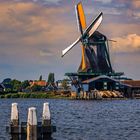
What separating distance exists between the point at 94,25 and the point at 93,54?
24.2 ft

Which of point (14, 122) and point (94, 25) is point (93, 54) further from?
point (14, 122)

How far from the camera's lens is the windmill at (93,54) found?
137 metres

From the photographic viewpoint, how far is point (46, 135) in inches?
1334

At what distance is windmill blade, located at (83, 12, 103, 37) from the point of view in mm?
137875

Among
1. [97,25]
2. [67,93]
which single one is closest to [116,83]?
[97,25]

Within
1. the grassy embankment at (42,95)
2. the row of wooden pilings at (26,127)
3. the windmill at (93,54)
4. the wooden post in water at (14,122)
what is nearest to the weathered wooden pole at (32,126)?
the row of wooden pilings at (26,127)

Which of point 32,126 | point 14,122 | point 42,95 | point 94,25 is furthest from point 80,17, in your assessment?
point 32,126

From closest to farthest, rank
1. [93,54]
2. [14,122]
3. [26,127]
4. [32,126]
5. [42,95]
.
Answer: [32,126] < [26,127] < [14,122] < [93,54] < [42,95]

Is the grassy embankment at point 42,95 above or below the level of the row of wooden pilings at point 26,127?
above

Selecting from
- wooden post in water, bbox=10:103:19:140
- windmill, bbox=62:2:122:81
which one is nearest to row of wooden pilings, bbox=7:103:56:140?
wooden post in water, bbox=10:103:19:140

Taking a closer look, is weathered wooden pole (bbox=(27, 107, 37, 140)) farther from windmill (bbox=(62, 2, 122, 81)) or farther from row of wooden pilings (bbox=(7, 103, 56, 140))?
windmill (bbox=(62, 2, 122, 81))

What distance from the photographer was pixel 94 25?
456ft

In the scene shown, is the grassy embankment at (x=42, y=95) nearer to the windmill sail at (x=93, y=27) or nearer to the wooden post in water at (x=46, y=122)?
the windmill sail at (x=93, y=27)

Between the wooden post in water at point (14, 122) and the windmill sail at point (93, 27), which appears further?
the windmill sail at point (93, 27)
